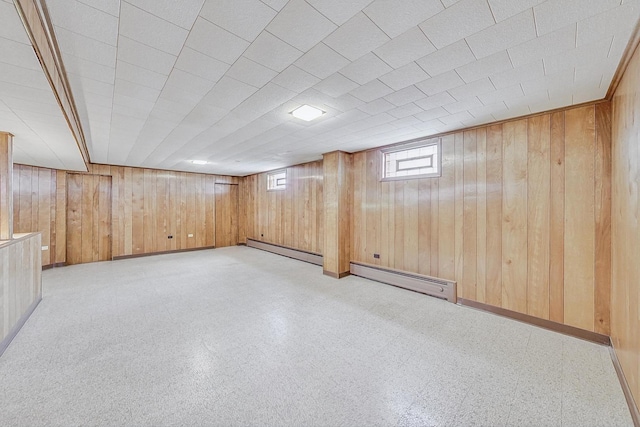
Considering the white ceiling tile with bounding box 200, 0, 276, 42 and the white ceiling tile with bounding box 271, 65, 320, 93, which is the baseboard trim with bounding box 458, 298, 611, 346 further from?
the white ceiling tile with bounding box 200, 0, 276, 42

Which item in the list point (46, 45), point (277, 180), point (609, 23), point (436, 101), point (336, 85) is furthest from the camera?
point (277, 180)

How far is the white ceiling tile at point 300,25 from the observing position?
4.56 ft

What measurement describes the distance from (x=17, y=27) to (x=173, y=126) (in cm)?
219

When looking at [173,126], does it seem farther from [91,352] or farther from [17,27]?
[91,352]

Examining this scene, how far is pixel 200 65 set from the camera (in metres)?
1.93

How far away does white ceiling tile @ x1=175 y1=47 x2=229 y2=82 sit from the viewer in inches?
71.1

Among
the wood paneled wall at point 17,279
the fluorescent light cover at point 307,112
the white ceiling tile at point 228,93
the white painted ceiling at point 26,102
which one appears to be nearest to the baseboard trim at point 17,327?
the wood paneled wall at point 17,279

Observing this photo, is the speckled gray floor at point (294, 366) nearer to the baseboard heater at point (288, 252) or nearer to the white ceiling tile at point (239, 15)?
the baseboard heater at point (288, 252)

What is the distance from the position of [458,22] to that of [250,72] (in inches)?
58.6

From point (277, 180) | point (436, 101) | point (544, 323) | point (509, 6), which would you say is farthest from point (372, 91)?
point (277, 180)

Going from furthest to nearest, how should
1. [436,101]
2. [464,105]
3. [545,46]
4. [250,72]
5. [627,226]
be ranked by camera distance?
[464,105]
[436,101]
[250,72]
[627,226]
[545,46]

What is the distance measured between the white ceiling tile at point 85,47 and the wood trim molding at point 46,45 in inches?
1.7

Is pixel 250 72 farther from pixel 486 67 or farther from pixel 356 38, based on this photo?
pixel 486 67

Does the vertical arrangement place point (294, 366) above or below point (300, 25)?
below
